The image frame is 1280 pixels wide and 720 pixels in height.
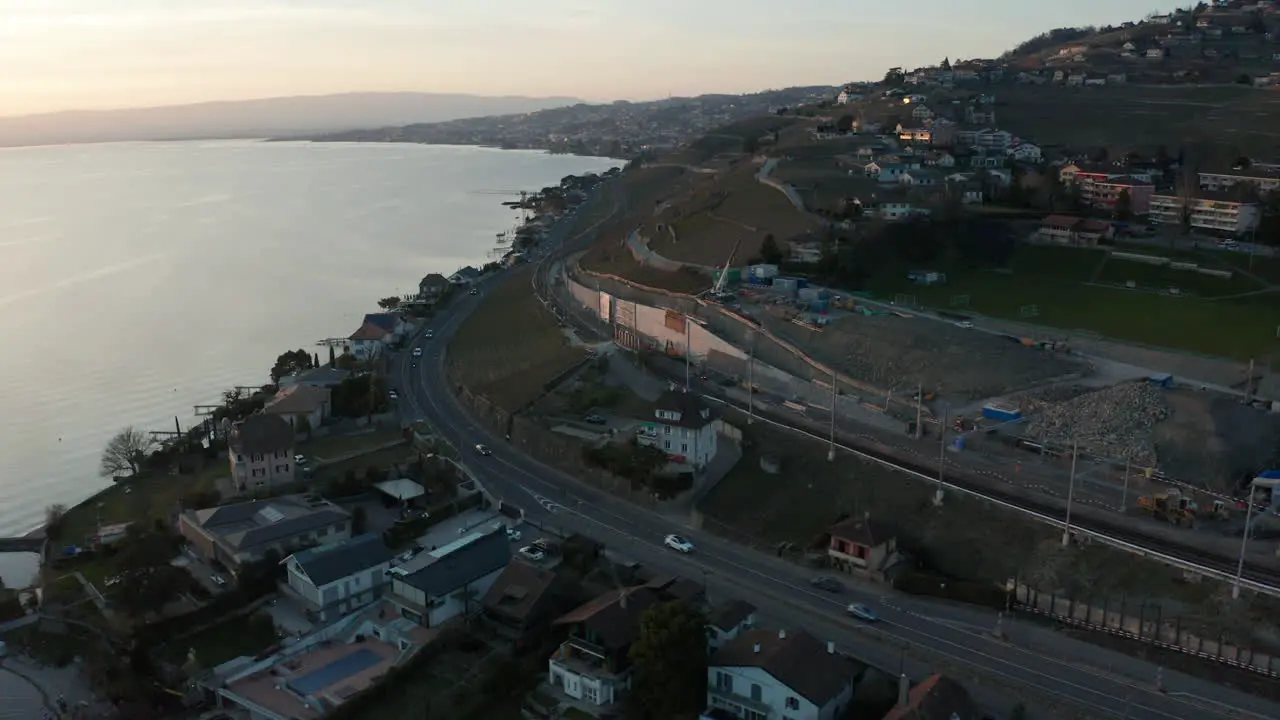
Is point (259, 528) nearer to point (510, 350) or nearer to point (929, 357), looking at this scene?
point (510, 350)

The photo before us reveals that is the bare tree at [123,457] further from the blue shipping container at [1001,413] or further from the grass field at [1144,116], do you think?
the grass field at [1144,116]

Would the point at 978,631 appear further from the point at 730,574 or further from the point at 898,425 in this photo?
the point at 898,425

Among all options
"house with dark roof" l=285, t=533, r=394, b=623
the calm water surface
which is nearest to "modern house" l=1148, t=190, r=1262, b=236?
"house with dark roof" l=285, t=533, r=394, b=623

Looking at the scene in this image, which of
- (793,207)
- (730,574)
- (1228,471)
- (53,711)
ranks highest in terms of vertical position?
(793,207)

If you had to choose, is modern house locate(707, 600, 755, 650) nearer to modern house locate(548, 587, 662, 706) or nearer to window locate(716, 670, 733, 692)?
window locate(716, 670, 733, 692)

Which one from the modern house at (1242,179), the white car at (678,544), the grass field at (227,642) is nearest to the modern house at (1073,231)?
the modern house at (1242,179)

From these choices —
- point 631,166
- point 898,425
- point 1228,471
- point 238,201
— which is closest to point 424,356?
point 898,425

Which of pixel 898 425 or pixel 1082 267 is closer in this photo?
pixel 898 425
